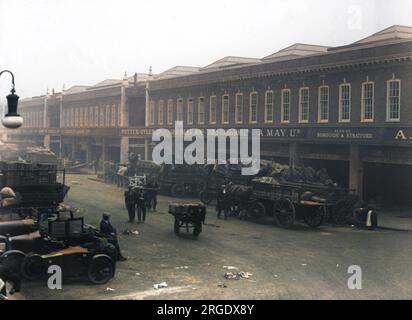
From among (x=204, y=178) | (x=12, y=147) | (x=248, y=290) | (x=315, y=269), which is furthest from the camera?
(x=12, y=147)

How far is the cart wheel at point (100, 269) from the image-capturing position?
39.0ft

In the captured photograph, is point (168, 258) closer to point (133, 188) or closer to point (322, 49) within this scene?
point (133, 188)

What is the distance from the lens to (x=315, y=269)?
13.5 m

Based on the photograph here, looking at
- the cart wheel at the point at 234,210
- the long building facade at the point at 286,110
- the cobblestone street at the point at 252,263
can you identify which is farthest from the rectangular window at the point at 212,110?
the cobblestone street at the point at 252,263

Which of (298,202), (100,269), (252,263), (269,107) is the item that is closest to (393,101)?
(269,107)

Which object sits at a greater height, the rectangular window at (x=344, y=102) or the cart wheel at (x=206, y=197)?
the rectangular window at (x=344, y=102)

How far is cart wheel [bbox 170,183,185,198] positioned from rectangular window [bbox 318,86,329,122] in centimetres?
836

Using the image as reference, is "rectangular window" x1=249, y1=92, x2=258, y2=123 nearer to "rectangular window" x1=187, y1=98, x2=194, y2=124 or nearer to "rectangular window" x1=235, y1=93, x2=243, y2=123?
"rectangular window" x1=235, y1=93, x2=243, y2=123

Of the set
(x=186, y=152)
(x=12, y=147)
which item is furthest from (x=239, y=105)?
(x=12, y=147)

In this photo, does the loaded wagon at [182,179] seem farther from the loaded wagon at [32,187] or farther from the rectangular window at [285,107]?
the loaded wagon at [32,187]

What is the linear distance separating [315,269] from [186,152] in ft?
65.2

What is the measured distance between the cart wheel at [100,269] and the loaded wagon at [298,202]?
362 inches

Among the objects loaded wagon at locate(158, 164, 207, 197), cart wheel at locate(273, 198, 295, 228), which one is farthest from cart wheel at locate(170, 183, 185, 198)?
cart wheel at locate(273, 198, 295, 228)

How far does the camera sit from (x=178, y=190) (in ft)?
92.5
